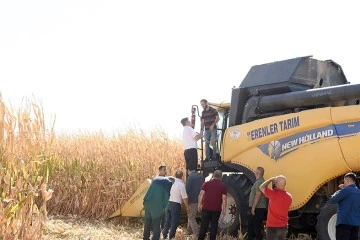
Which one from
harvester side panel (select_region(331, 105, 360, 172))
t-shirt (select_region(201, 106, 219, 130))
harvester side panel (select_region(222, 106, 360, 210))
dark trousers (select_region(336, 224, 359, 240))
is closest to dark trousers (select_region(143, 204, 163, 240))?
harvester side panel (select_region(222, 106, 360, 210))

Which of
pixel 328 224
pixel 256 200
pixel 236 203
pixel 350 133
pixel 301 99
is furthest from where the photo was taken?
pixel 236 203

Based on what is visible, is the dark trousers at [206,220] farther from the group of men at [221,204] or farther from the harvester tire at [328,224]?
the harvester tire at [328,224]

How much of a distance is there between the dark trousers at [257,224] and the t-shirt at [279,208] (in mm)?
1567

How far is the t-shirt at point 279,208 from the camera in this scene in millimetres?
8102

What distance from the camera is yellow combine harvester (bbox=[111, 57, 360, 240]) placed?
30.3 ft

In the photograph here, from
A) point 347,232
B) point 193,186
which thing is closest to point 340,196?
point 347,232

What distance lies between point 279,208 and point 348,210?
95cm

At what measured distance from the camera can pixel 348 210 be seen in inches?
307

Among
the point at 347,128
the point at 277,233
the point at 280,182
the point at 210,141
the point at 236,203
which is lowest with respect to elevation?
the point at 277,233

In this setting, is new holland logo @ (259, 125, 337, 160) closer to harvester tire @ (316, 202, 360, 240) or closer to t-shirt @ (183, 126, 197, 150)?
harvester tire @ (316, 202, 360, 240)

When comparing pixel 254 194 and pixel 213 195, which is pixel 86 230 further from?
pixel 254 194

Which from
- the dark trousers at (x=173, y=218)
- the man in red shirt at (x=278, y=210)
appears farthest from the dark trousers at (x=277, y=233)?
the dark trousers at (x=173, y=218)

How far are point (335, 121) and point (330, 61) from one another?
2429 mm

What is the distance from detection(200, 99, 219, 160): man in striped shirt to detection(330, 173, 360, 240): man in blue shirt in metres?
4.12
